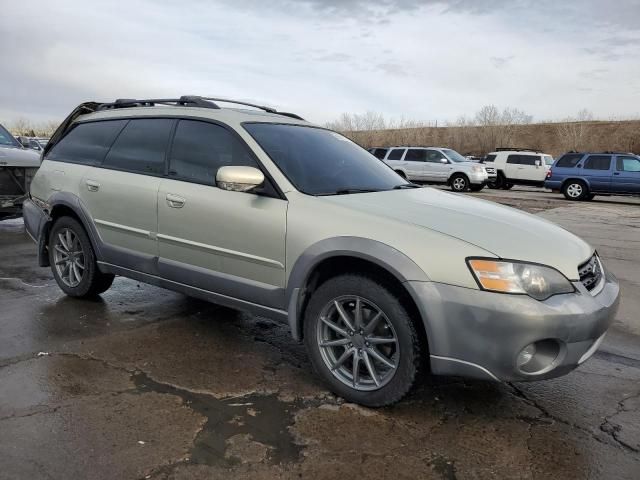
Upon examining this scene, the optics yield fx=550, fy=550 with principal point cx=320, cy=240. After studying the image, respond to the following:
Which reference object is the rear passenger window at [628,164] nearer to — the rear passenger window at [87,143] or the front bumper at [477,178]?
the front bumper at [477,178]

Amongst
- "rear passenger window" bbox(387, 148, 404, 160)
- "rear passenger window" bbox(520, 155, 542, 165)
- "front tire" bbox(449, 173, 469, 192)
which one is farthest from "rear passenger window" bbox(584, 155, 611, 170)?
"rear passenger window" bbox(387, 148, 404, 160)

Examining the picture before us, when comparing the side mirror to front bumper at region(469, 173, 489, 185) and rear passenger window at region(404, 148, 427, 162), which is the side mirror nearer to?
front bumper at region(469, 173, 489, 185)

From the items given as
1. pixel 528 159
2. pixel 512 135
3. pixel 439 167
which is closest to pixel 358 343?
pixel 439 167

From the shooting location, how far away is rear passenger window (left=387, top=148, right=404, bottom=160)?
23.8 m

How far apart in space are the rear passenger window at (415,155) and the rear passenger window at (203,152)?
20.0 metres

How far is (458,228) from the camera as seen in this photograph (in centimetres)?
300

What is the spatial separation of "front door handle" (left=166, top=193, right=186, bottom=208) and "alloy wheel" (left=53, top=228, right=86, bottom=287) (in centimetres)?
138

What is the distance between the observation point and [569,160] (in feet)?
68.5

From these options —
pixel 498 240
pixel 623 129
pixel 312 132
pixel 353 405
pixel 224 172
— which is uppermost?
pixel 623 129

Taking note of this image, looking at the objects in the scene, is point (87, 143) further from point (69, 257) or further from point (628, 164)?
point (628, 164)

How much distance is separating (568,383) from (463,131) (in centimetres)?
6454

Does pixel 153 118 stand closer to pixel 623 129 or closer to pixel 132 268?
pixel 132 268

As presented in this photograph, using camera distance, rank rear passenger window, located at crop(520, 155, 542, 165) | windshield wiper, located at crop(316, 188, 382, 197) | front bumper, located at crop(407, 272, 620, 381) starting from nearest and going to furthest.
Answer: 1. front bumper, located at crop(407, 272, 620, 381)
2. windshield wiper, located at crop(316, 188, 382, 197)
3. rear passenger window, located at crop(520, 155, 542, 165)

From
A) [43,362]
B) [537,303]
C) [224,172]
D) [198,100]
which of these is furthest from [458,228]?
[43,362]
